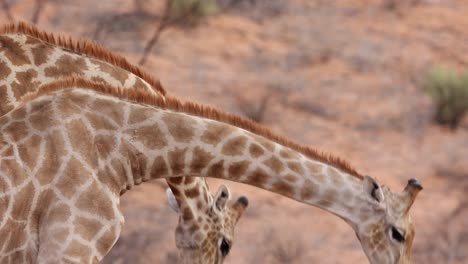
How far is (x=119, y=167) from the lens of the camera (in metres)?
5.92

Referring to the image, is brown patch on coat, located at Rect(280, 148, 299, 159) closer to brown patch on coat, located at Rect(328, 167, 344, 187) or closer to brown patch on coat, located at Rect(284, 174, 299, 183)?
brown patch on coat, located at Rect(284, 174, 299, 183)

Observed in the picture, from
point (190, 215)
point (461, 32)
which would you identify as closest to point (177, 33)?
point (461, 32)

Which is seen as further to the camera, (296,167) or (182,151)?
(296,167)

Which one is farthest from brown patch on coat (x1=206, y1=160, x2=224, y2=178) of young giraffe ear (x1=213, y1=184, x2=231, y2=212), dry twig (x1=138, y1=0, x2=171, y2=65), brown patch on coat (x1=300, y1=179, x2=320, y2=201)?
dry twig (x1=138, y1=0, x2=171, y2=65)

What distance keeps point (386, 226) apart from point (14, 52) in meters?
2.59

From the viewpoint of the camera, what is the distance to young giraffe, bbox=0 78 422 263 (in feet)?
18.5

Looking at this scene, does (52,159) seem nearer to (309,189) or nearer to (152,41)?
(309,189)

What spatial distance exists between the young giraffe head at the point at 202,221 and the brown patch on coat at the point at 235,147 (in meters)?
1.39

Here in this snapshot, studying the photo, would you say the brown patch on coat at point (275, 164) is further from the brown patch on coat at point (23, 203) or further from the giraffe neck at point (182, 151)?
the brown patch on coat at point (23, 203)

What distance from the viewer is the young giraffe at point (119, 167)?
5637 millimetres

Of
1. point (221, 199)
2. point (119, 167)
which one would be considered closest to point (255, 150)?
point (119, 167)

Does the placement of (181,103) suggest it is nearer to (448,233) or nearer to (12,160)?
(12,160)

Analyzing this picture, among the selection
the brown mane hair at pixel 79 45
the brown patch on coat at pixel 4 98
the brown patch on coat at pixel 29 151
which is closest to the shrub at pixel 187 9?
the brown mane hair at pixel 79 45

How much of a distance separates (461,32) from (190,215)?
12.1m
